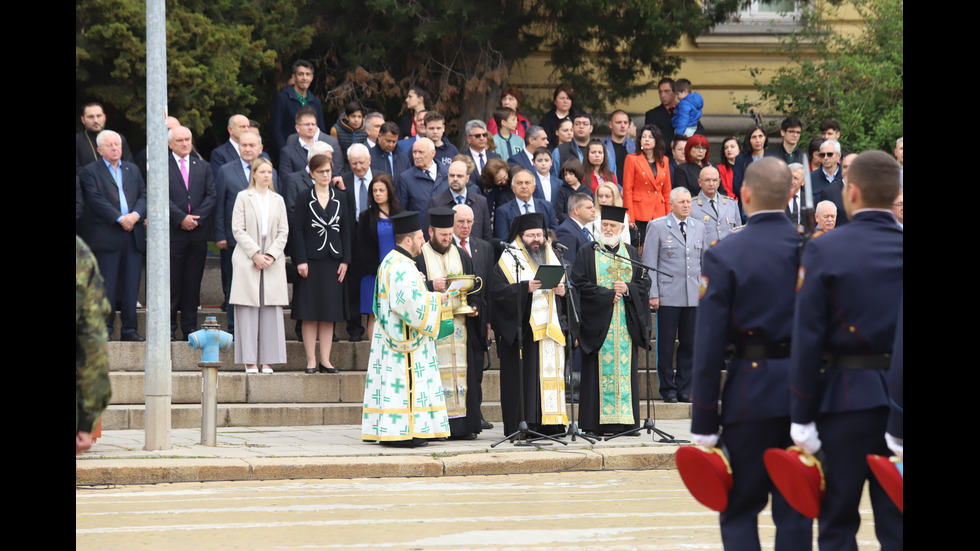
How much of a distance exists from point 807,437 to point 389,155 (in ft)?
32.2

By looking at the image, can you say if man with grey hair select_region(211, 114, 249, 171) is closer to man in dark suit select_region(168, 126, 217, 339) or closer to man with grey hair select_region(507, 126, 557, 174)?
man in dark suit select_region(168, 126, 217, 339)

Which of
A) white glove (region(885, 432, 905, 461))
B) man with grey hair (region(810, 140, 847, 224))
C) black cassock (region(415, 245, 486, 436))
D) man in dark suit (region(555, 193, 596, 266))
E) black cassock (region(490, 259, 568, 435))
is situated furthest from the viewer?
man with grey hair (region(810, 140, 847, 224))

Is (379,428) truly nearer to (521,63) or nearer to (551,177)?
(551,177)

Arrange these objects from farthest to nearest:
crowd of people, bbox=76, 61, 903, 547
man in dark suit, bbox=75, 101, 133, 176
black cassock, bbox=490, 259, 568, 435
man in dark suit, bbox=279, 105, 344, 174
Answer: man in dark suit, bbox=279, 105, 344, 174, man in dark suit, bbox=75, 101, 133, 176, black cassock, bbox=490, 259, 568, 435, crowd of people, bbox=76, 61, 903, 547

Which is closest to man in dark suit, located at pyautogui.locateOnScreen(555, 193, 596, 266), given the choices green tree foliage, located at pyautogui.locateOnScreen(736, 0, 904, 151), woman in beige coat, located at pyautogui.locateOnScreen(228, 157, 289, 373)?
woman in beige coat, located at pyautogui.locateOnScreen(228, 157, 289, 373)

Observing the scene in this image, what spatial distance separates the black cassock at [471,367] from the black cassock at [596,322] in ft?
3.22

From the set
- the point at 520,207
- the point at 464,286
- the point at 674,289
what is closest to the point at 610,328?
the point at 464,286

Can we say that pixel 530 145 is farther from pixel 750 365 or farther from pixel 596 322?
pixel 750 365

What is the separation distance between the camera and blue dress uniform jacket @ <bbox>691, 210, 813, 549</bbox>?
6098 mm

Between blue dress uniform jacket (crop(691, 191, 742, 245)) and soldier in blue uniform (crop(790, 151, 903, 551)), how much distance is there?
900 cm

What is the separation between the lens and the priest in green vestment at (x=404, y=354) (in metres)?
11.9

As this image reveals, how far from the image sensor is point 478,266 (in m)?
13.1
